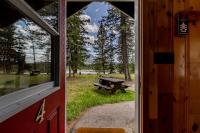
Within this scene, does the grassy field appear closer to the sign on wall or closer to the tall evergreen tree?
the tall evergreen tree

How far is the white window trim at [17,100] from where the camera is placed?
1.16 m

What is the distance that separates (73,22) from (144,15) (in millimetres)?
5563

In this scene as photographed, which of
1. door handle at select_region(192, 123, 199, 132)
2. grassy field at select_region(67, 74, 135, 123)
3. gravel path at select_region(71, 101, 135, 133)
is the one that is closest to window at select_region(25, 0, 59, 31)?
door handle at select_region(192, 123, 199, 132)

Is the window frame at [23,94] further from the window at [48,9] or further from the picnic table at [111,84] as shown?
the picnic table at [111,84]

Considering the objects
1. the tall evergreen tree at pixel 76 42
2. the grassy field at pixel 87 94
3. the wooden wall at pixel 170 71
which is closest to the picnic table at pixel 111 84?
the grassy field at pixel 87 94

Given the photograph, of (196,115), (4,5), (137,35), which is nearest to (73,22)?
(137,35)

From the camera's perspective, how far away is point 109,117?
21.6 feet

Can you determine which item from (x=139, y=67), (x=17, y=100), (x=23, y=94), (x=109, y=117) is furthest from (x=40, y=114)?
(x=109, y=117)

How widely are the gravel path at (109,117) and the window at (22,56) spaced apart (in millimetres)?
3601

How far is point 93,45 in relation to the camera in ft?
26.0

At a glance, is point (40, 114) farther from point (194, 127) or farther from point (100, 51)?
point (100, 51)

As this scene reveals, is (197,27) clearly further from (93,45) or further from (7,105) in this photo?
(93,45)

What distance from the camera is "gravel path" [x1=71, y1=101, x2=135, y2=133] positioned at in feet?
19.4

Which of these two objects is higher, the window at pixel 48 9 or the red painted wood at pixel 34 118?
the window at pixel 48 9
